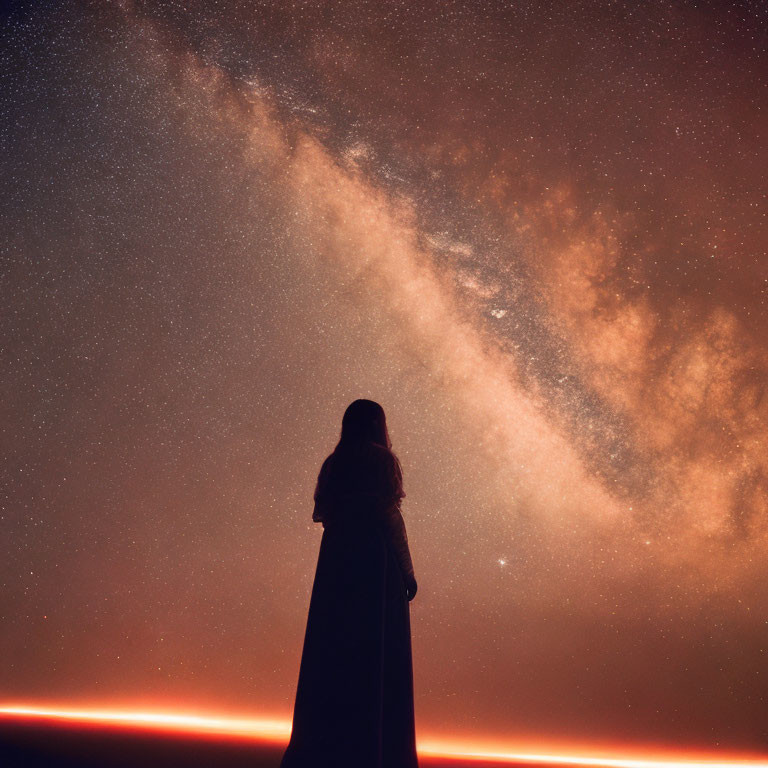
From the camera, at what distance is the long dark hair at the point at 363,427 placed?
256 centimetres

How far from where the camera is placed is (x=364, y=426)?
8.44ft

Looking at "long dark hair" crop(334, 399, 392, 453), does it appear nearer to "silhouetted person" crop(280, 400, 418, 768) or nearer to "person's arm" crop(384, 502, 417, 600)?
"silhouetted person" crop(280, 400, 418, 768)

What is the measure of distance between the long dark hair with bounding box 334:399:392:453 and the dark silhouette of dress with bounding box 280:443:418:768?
68mm

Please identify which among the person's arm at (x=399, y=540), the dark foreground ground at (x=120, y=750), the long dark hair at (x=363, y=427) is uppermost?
the long dark hair at (x=363, y=427)

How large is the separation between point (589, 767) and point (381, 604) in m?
4.69

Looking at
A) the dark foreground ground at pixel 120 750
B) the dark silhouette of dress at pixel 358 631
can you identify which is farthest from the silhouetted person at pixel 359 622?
the dark foreground ground at pixel 120 750

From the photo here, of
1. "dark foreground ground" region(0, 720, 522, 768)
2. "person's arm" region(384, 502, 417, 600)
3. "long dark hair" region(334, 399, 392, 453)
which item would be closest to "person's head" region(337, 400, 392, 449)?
"long dark hair" region(334, 399, 392, 453)

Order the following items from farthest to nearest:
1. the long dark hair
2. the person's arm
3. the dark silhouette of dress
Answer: the long dark hair → the person's arm → the dark silhouette of dress

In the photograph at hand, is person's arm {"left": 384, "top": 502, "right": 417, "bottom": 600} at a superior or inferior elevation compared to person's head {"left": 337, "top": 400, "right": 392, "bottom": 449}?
inferior

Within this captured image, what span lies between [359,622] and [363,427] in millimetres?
904

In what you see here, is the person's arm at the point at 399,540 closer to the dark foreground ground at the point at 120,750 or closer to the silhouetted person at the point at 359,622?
the silhouetted person at the point at 359,622

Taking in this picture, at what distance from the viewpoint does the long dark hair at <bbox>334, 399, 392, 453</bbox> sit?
2.56 meters

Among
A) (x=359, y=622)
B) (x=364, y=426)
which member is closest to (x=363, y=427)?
(x=364, y=426)

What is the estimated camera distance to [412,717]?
2.31 metres
